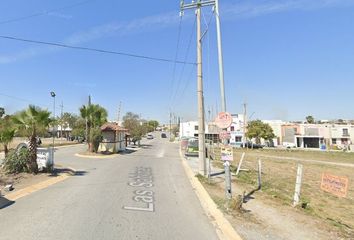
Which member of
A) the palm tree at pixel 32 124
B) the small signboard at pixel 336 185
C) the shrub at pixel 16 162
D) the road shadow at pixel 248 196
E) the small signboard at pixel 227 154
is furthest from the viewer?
the palm tree at pixel 32 124

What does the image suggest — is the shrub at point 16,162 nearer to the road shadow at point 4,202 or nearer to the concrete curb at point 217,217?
the road shadow at point 4,202

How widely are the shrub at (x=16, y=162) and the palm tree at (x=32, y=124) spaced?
0.20 m

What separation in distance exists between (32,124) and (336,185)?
1219 cm

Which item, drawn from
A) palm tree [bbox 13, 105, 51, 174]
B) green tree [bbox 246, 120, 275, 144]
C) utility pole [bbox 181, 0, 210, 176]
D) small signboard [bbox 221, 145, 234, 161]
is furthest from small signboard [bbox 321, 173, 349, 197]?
green tree [bbox 246, 120, 275, 144]

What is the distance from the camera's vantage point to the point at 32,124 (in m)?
13.6

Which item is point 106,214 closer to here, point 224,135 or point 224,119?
point 224,135

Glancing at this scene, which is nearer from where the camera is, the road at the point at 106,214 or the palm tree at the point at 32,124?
the road at the point at 106,214

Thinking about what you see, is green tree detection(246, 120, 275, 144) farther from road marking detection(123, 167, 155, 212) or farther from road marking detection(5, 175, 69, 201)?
road marking detection(5, 175, 69, 201)

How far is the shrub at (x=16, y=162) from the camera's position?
13.3m

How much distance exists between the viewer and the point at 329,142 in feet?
263

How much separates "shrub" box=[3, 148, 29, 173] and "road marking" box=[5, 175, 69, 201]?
1672mm

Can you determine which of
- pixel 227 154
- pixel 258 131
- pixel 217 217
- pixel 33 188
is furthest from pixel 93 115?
pixel 258 131

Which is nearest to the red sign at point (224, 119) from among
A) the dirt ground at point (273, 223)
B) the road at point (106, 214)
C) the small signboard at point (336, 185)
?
the dirt ground at point (273, 223)

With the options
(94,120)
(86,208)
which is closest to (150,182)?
(86,208)
